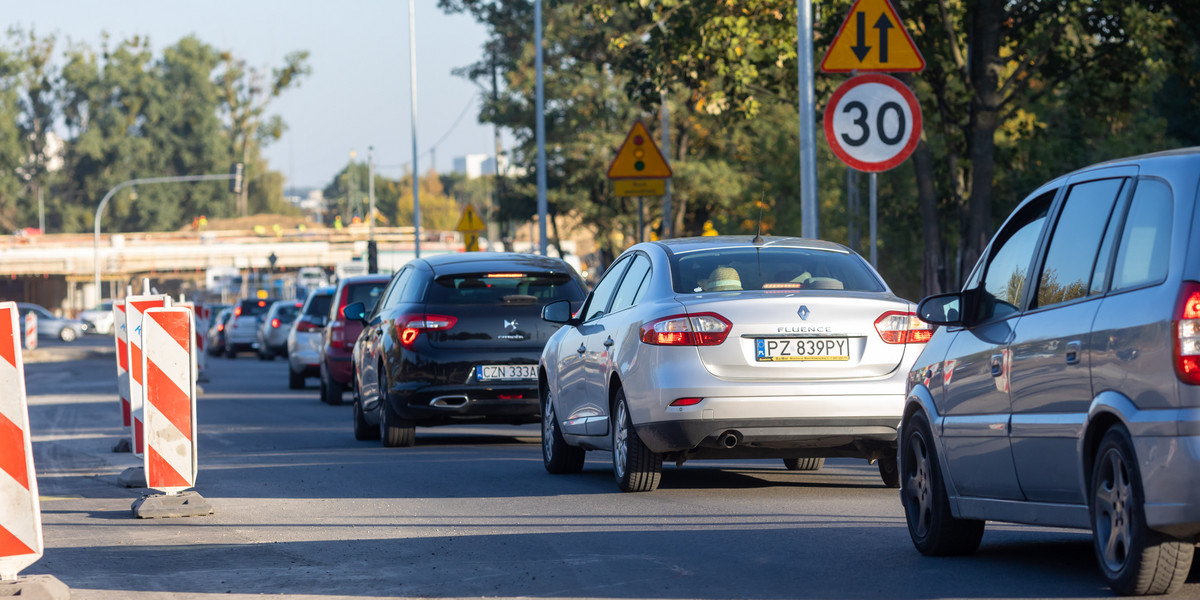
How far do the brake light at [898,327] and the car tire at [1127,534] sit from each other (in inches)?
142

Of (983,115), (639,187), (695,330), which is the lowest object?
(695,330)

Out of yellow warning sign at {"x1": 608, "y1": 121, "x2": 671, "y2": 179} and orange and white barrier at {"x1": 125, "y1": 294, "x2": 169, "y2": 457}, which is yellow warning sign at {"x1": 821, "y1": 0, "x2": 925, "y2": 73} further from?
yellow warning sign at {"x1": 608, "y1": 121, "x2": 671, "y2": 179}

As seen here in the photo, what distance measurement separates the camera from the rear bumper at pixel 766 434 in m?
9.32

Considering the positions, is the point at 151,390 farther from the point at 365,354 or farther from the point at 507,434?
the point at 507,434

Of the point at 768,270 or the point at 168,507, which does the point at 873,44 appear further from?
the point at 168,507

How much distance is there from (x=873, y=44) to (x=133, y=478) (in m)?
6.72

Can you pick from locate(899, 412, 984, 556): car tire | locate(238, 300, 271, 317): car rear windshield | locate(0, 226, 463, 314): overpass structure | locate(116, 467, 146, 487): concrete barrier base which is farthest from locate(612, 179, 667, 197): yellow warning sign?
locate(0, 226, 463, 314): overpass structure

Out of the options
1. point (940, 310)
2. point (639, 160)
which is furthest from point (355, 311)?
point (940, 310)

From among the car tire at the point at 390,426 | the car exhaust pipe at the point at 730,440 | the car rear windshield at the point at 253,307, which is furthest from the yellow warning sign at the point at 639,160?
the car rear windshield at the point at 253,307

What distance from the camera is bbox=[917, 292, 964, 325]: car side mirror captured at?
22.8 ft

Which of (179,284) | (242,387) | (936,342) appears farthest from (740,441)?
(179,284)

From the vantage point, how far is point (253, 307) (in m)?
50.6

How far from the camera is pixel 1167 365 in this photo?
207 inches

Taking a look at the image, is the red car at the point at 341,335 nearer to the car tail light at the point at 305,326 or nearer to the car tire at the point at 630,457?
the car tail light at the point at 305,326
